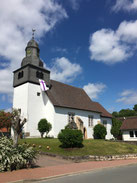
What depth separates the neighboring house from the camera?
3366 centimetres

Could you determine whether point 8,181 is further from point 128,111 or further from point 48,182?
point 128,111

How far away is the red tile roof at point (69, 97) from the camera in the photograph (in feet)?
93.0

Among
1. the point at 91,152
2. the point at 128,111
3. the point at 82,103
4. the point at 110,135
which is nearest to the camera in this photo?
the point at 91,152

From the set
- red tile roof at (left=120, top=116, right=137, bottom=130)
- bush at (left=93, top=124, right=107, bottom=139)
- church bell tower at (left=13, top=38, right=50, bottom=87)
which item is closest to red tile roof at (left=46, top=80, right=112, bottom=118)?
church bell tower at (left=13, top=38, right=50, bottom=87)

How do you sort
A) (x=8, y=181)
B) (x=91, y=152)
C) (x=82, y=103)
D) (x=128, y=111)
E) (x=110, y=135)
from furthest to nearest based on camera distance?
(x=128, y=111), (x=110, y=135), (x=82, y=103), (x=91, y=152), (x=8, y=181)

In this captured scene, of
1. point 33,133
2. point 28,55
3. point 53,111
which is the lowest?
point 33,133

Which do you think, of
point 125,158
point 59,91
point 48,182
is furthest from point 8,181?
point 59,91

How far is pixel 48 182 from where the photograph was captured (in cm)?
736

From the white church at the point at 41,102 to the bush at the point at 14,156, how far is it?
15.4 m

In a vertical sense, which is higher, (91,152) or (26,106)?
(26,106)

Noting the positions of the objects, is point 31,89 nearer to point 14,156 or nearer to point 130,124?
point 14,156

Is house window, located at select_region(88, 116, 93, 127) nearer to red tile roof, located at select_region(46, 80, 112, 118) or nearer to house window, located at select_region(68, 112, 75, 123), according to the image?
red tile roof, located at select_region(46, 80, 112, 118)

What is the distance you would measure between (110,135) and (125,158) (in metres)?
21.5

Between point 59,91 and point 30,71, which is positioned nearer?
point 30,71
